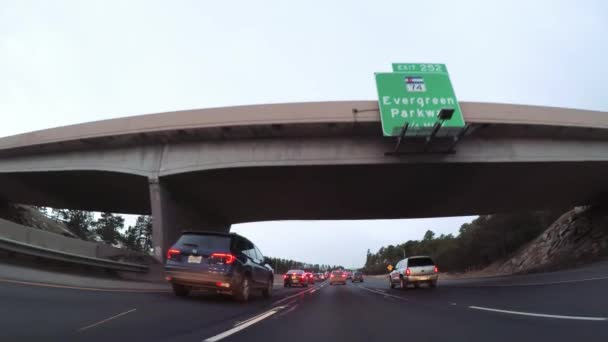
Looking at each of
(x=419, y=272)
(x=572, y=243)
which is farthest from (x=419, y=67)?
(x=572, y=243)

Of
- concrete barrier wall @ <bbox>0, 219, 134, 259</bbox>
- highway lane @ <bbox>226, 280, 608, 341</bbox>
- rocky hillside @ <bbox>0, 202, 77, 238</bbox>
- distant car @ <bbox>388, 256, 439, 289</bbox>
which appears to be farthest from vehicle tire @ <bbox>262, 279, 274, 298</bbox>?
rocky hillside @ <bbox>0, 202, 77, 238</bbox>

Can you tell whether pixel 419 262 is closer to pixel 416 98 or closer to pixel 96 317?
pixel 416 98

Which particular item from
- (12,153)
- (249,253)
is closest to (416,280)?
(249,253)

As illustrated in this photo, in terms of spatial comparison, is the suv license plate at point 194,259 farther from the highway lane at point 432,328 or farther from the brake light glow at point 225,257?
the highway lane at point 432,328

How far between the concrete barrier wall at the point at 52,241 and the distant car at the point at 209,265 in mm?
6031

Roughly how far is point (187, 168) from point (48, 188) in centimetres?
1334

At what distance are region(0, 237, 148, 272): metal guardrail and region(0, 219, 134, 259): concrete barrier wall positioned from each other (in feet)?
3.46

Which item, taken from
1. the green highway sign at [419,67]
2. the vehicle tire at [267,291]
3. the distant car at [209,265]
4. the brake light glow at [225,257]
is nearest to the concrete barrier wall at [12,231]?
the distant car at [209,265]

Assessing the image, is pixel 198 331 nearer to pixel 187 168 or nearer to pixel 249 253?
pixel 249 253

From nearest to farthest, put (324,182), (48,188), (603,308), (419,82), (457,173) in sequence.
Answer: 1. (603,308)
2. (419,82)
3. (457,173)
4. (324,182)
5. (48,188)

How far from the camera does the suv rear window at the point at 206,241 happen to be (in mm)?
10109

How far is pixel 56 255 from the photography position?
12172 millimetres

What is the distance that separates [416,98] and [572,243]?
80.2ft

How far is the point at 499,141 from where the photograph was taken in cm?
1911
